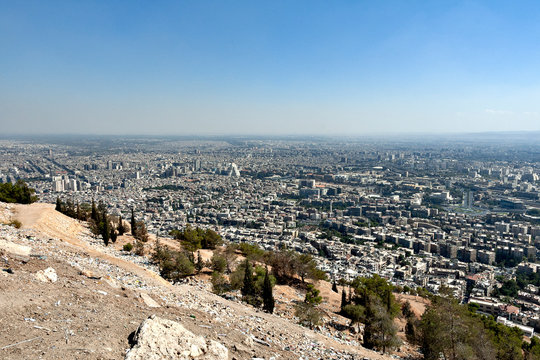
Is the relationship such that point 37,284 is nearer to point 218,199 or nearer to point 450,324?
point 450,324

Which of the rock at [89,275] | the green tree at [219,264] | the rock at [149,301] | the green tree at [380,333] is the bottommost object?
the green tree at [380,333]

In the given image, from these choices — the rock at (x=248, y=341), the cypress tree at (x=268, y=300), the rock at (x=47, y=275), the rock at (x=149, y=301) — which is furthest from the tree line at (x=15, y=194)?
the rock at (x=248, y=341)

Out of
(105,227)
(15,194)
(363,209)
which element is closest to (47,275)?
(105,227)

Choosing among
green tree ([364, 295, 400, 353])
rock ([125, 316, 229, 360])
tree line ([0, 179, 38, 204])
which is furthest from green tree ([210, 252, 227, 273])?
tree line ([0, 179, 38, 204])

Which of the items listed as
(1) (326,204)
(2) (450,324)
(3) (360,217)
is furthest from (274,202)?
(2) (450,324)

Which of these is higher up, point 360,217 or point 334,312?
point 334,312

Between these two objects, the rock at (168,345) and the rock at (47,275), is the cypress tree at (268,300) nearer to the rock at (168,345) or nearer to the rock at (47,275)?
the rock at (168,345)
